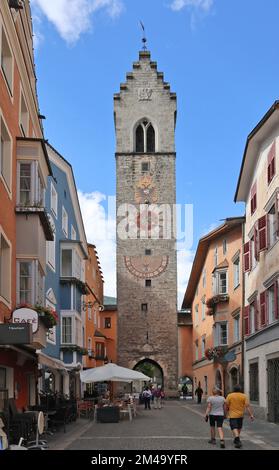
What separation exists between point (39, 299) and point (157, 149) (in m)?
46.6

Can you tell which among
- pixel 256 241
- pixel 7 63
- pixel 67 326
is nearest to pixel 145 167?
pixel 67 326

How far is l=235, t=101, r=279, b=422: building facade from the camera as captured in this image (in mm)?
26984

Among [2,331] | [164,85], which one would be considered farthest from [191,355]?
[2,331]

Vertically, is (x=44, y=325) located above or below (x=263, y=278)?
below

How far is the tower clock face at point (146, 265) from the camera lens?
64.1m

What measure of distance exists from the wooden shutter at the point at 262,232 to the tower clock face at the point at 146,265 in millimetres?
35396

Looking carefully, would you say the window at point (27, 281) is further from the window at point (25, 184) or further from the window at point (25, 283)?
the window at point (25, 184)

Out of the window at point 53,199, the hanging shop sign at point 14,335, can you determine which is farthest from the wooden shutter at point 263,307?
the hanging shop sign at point 14,335

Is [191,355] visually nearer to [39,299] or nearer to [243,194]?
[243,194]

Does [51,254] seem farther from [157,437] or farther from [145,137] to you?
[145,137]

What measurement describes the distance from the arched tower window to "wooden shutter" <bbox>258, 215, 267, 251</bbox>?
39529mm

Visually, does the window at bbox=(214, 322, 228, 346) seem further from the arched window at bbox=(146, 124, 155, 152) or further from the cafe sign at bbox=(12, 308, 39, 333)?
the arched window at bbox=(146, 124, 155, 152)

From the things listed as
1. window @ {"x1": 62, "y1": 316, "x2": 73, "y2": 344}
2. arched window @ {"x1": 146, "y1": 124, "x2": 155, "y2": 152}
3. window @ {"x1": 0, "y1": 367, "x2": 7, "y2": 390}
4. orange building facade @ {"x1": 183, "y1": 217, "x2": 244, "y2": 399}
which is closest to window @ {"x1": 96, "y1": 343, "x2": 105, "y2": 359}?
orange building facade @ {"x1": 183, "y1": 217, "x2": 244, "y2": 399}

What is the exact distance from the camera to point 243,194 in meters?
35.9
